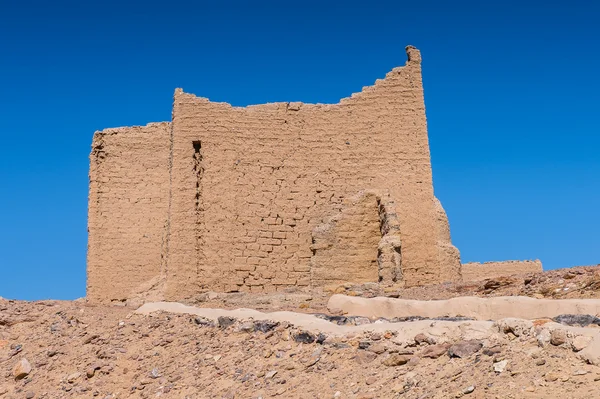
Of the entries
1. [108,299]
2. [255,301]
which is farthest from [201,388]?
[108,299]

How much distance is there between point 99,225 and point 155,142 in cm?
267

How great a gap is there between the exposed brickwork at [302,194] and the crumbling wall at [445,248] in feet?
0.12

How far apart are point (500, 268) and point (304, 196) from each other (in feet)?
35.0

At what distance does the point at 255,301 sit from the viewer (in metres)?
14.3

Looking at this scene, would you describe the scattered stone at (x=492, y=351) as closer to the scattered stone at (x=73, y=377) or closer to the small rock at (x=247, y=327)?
the small rock at (x=247, y=327)

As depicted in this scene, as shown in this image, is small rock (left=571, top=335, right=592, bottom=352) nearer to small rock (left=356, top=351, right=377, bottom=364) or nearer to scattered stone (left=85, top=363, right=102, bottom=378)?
small rock (left=356, top=351, right=377, bottom=364)

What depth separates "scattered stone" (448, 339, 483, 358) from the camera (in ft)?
21.7

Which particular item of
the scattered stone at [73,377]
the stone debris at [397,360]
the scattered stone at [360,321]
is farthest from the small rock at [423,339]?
the scattered stone at [73,377]

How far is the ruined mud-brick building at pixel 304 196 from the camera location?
16297 mm

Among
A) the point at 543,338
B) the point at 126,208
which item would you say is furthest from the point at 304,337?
the point at 126,208

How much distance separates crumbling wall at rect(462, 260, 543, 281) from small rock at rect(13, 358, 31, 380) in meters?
16.9

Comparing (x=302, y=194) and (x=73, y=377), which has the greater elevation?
(x=302, y=194)

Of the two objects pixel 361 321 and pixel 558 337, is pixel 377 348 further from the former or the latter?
pixel 558 337

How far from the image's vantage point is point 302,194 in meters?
16.9
